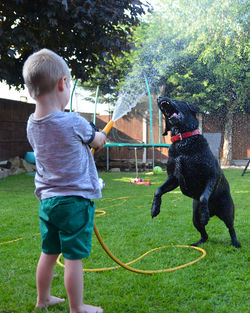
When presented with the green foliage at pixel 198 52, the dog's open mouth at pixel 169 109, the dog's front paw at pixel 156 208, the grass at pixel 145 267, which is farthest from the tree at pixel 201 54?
the dog's front paw at pixel 156 208

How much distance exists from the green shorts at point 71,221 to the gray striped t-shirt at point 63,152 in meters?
0.04

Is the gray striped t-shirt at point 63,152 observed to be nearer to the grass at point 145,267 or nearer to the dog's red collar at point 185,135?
the grass at point 145,267

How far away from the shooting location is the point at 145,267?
268 cm

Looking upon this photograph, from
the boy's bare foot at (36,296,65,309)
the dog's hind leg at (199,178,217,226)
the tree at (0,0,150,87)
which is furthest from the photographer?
the tree at (0,0,150,87)

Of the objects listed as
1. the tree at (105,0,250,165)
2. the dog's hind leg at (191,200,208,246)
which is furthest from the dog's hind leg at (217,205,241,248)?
the tree at (105,0,250,165)

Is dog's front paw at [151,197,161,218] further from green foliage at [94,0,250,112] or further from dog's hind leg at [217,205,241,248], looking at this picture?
green foliage at [94,0,250,112]

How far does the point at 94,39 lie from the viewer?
7.54m

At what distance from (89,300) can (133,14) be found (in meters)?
7.24

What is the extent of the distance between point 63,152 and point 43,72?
1.43ft

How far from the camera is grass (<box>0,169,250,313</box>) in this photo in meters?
2.07

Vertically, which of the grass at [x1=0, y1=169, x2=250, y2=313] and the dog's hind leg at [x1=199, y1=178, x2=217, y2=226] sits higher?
the dog's hind leg at [x1=199, y1=178, x2=217, y2=226]

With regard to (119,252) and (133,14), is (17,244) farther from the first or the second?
(133,14)

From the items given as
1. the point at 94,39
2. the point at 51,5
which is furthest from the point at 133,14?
the point at 51,5

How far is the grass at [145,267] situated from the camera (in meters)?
2.07
